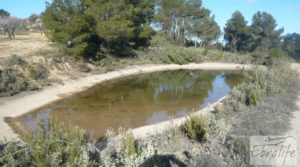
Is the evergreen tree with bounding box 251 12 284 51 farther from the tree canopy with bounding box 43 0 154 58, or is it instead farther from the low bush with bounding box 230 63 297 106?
the low bush with bounding box 230 63 297 106

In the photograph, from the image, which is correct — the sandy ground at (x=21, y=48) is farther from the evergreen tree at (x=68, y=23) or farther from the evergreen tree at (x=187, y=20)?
the evergreen tree at (x=187, y=20)

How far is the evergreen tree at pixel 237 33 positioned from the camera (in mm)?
50156

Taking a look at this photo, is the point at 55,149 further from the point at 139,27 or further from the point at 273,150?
the point at 139,27

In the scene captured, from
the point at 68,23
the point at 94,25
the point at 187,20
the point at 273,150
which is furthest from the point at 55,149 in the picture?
the point at 187,20

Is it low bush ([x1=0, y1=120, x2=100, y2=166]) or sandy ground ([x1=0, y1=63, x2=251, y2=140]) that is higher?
low bush ([x1=0, y1=120, x2=100, y2=166])

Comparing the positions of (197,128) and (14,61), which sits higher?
(14,61)

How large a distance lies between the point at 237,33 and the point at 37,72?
124ft

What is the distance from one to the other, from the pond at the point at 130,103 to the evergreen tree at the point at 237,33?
25085 millimetres

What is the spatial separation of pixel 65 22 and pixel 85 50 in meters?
2.97

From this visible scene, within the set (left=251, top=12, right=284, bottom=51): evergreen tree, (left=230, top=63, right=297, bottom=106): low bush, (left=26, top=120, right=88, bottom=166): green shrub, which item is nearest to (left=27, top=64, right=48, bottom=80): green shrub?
(left=230, top=63, right=297, bottom=106): low bush

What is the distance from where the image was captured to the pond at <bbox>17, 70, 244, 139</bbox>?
46.4ft

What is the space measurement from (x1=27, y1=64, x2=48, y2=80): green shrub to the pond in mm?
3366

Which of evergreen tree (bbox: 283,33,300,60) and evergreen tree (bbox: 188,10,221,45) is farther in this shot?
evergreen tree (bbox: 283,33,300,60)

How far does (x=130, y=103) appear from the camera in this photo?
17.8m
